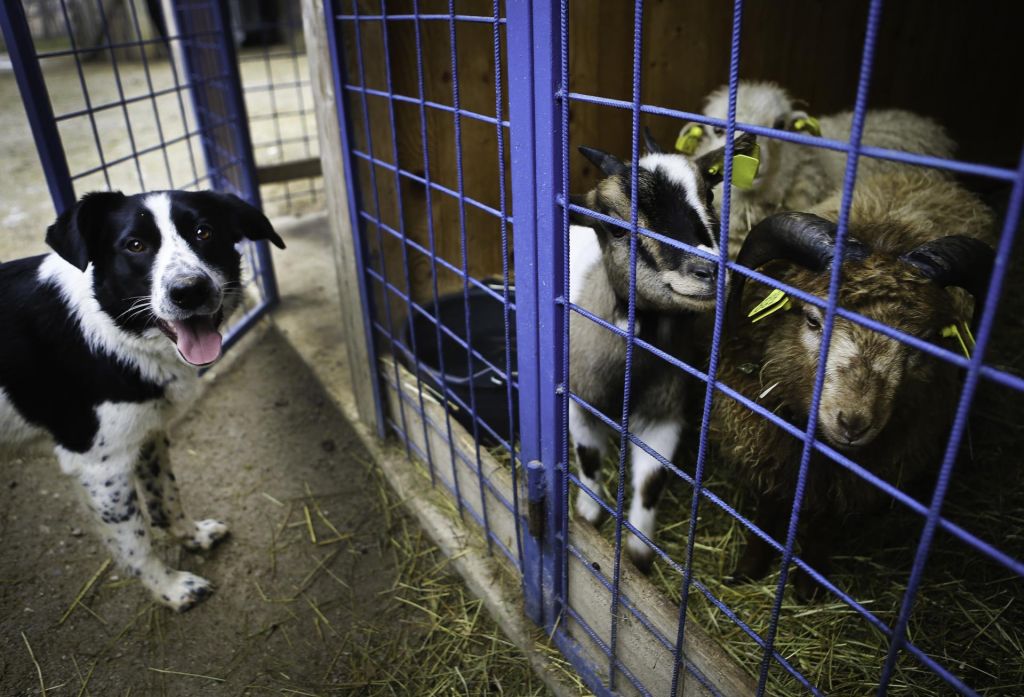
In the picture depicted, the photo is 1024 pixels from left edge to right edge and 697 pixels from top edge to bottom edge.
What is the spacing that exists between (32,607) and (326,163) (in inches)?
87.1

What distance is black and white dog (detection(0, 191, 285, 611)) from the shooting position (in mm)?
2258

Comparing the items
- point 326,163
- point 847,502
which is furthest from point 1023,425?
point 326,163

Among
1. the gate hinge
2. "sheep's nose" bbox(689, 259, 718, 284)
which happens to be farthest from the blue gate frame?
"sheep's nose" bbox(689, 259, 718, 284)

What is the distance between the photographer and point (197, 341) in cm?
236

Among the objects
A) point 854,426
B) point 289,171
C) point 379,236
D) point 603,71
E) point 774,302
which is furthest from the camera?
point 289,171

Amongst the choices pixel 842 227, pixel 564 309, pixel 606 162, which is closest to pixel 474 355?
pixel 606 162

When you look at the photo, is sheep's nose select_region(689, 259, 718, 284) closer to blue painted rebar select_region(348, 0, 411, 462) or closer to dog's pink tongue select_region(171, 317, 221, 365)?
blue painted rebar select_region(348, 0, 411, 462)

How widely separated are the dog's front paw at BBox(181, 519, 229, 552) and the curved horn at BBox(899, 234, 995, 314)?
2932 mm

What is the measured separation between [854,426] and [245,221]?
2.19m

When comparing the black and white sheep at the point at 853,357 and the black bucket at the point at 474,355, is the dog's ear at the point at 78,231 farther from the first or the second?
the black and white sheep at the point at 853,357

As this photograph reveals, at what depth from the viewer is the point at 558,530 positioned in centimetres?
219

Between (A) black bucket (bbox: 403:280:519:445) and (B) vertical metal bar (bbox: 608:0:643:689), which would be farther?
(A) black bucket (bbox: 403:280:519:445)

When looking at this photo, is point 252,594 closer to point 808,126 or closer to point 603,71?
point 603,71

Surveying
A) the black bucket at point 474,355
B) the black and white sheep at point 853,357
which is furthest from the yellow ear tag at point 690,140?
the black bucket at point 474,355
